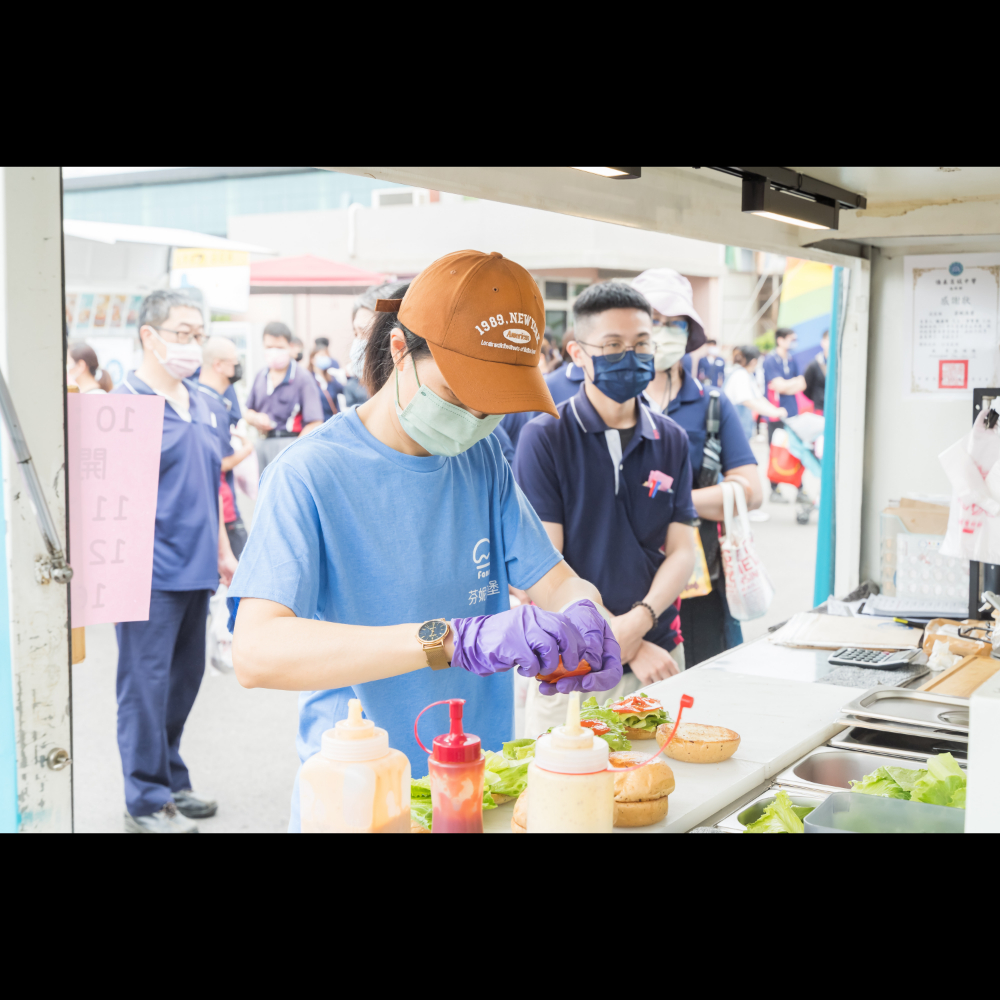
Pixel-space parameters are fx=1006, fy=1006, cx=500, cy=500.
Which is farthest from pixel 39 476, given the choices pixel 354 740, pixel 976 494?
pixel 976 494

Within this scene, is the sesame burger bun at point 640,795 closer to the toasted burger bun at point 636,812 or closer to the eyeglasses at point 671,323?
the toasted burger bun at point 636,812

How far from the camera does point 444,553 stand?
6.48 feet

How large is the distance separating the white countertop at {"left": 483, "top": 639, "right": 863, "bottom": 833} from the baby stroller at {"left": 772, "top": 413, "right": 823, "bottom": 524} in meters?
7.43

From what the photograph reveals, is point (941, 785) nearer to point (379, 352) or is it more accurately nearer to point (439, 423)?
point (439, 423)

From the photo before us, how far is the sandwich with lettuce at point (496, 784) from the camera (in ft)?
5.30

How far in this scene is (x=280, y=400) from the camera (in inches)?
309

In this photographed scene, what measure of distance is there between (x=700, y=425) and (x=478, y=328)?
96.3 inches

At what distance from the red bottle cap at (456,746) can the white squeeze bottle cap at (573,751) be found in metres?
0.13

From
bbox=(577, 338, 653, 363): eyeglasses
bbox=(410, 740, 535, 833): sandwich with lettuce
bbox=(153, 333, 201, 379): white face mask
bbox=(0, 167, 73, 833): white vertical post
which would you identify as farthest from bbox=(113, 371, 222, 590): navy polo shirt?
bbox=(0, 167, 73, 833): white vertical post

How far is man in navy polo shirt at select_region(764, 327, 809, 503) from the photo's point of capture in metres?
11.5

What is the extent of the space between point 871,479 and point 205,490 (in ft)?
9.30

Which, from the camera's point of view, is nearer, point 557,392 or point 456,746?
point 456,746

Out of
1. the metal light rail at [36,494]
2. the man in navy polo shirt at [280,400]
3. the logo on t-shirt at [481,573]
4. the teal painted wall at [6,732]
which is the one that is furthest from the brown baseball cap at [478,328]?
the man in navy polo shirt at [280,400]
